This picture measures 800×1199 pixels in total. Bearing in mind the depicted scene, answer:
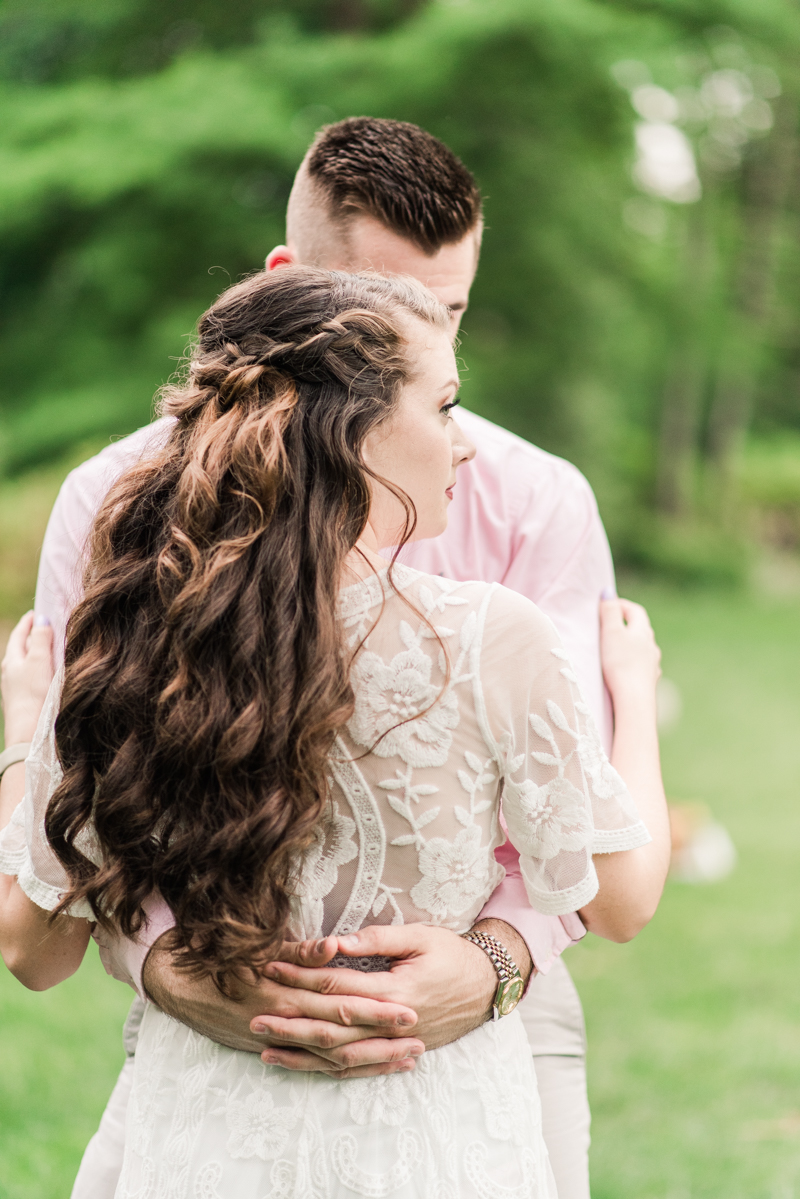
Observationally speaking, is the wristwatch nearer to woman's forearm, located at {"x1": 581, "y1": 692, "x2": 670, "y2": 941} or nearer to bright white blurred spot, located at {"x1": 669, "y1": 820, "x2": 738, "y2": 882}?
woman's forearm, located at {"x1": 581, "y1": 692, "x2": 670, "y2": 941}

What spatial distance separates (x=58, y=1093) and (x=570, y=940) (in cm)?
334

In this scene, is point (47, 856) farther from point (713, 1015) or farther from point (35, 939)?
point (713, 1015)

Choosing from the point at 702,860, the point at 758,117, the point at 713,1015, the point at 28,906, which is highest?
the point at 28,906

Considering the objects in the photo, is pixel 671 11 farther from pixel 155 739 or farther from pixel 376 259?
pixel 155 739

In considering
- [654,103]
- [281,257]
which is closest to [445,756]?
[281,257]

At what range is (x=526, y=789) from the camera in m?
1.45

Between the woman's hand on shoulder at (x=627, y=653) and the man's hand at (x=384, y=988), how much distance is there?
0.60 meters

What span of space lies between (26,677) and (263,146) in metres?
8.59

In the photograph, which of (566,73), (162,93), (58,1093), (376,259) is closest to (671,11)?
(566,73)

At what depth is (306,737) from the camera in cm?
137

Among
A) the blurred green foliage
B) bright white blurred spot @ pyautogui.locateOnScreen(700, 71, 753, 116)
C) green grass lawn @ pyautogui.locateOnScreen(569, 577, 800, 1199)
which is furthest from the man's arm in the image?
bright white blurred spot @ pyautogui.locateOnScreen(700, 71, 753, 116)

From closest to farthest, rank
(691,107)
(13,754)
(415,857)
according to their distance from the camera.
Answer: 1. (415,857)
2. (13,754)
3. (691,107)

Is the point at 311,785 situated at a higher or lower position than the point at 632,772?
higher

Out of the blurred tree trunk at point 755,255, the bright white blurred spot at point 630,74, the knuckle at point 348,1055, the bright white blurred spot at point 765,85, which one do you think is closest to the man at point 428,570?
the knuckle at point 348,1055
